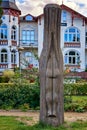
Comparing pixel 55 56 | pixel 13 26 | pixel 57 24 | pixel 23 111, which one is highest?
pixel 13 26

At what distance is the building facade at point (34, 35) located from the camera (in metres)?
49.2

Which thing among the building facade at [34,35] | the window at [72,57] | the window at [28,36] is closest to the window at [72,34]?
the building facade at [34,35]

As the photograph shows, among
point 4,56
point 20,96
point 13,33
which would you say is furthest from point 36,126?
point 13,33

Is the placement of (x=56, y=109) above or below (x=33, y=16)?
below

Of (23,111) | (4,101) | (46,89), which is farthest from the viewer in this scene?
(4,101)

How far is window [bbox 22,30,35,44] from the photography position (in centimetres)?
5175

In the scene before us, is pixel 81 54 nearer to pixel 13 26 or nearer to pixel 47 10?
pixel 13 26

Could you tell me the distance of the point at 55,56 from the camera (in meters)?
9.75

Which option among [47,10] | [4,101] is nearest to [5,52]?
[4,101]

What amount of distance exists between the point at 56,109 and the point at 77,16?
42013mm

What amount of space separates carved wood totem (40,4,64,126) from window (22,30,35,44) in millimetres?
41910

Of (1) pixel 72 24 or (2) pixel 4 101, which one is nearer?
(2) pixel 4 101

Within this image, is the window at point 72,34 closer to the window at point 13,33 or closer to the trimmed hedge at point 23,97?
the window at point 13,33

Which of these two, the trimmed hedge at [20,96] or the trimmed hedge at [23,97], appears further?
the trimmed hedge at [20,96]
